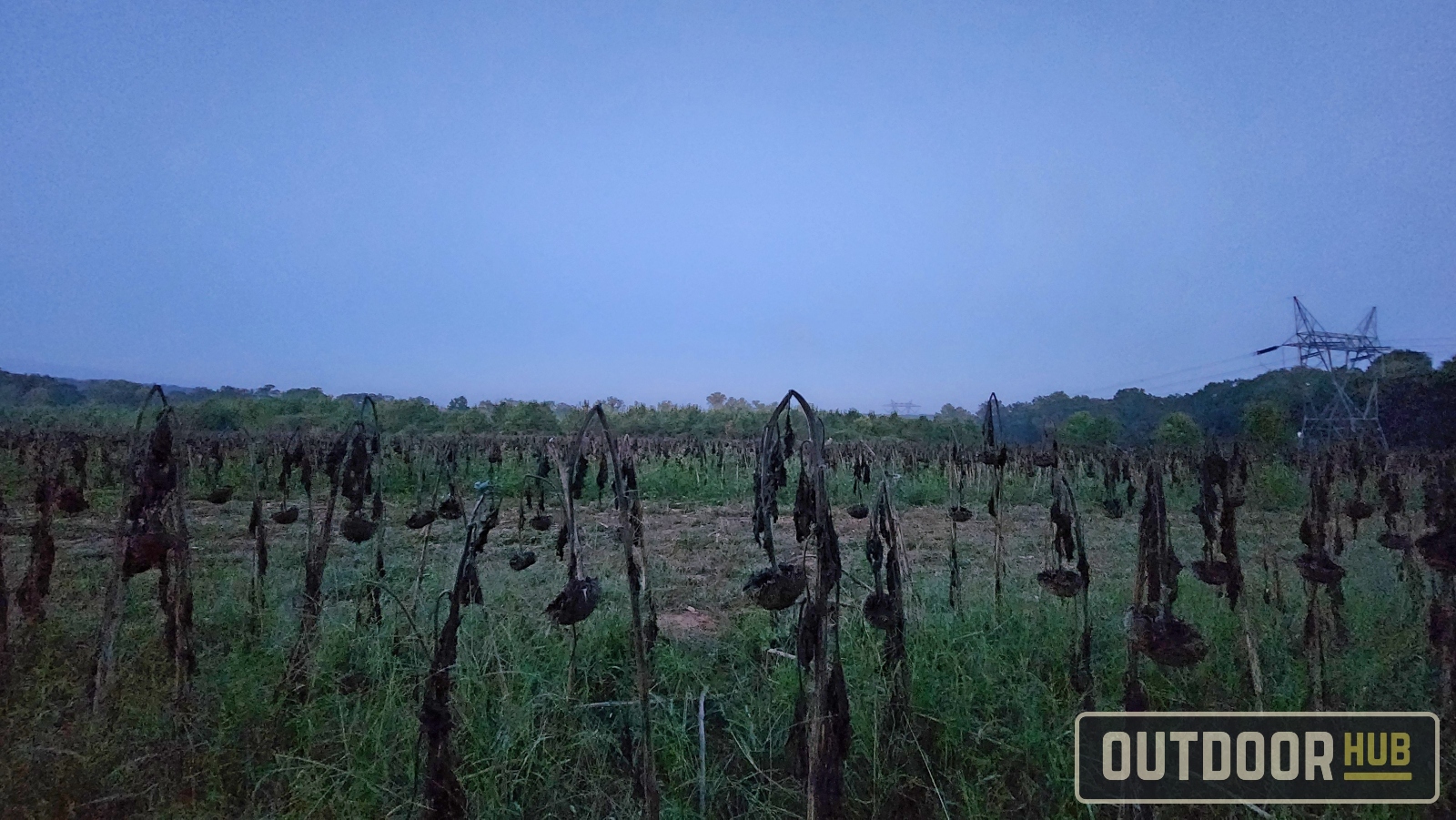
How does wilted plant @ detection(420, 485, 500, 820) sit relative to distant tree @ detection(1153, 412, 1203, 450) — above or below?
below

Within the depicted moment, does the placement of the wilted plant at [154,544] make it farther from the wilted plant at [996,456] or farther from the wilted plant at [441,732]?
the wilted plant at [996,456]

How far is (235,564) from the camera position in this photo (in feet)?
18.1

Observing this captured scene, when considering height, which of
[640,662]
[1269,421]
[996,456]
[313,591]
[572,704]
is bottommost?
[572,704]

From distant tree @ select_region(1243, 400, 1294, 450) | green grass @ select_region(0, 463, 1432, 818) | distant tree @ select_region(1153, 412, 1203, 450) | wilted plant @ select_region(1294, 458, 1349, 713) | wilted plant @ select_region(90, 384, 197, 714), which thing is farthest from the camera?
distant tree @ select_region(1243, 400, 1294, 450)

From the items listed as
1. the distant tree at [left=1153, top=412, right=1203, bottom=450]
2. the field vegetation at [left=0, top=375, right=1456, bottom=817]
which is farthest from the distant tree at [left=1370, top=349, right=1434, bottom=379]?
the field vegetation at [left=0, top=375, right=1456, bottom=817]

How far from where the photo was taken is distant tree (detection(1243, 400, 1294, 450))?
15.1 metres

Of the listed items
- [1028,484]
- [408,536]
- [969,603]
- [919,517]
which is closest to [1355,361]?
[1028,484]

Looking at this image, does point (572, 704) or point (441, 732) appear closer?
point (441, 732)

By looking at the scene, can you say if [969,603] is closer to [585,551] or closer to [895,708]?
[895,708]

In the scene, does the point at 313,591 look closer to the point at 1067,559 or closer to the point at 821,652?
the point at 821,652

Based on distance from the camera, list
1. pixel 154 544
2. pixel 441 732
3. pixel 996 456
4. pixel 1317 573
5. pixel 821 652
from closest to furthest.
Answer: pixel 821 652, pixel 441 732, pixel 154 544, pixel 1317 573, pixel 996 456

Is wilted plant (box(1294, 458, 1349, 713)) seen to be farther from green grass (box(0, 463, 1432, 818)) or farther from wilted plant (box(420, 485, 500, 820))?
wilted plant (box(420, 485, 500, 820))

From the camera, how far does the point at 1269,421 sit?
15.8 metres

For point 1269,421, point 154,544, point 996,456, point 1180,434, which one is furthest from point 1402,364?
point 154,544
